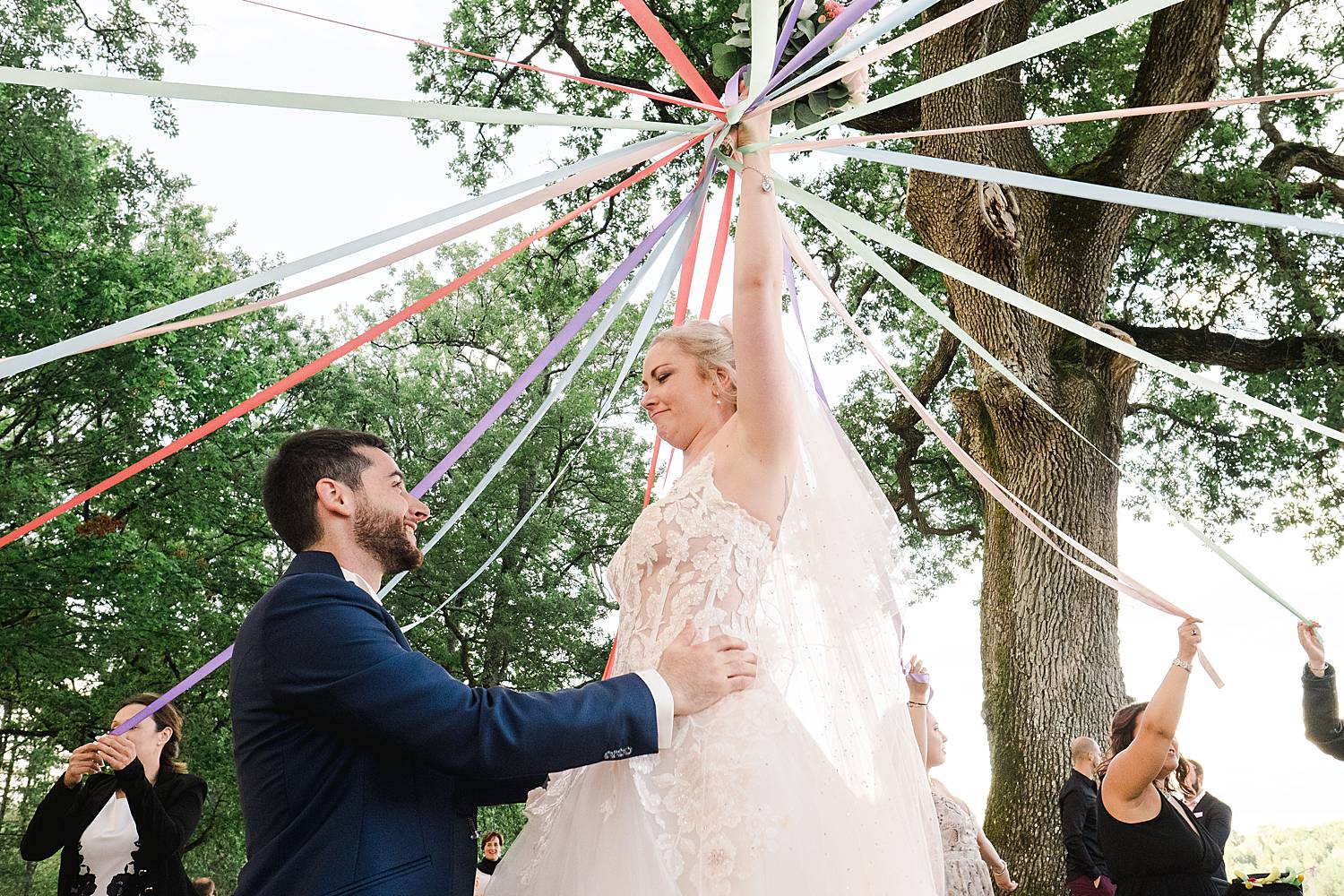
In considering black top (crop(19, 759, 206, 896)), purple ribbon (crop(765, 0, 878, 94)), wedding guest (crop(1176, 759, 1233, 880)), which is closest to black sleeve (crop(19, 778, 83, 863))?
black top (crop(19, 759, 206, 896))

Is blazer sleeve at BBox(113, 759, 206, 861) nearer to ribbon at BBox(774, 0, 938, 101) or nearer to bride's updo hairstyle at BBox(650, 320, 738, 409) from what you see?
bride's updo hairstyle at BBox(650, 320, 738, 409)

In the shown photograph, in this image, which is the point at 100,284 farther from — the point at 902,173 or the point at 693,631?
the point at 693,631

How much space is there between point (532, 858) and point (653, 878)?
0.31 m

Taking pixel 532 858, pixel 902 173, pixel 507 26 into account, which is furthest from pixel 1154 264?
pixel 532 858

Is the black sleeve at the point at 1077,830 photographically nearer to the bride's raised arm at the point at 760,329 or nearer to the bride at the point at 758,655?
the bride at the point at 758,655

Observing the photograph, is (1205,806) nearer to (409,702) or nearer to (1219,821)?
(1219,821)

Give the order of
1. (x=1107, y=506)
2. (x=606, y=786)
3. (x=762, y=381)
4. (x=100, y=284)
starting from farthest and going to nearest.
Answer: (x=100, y=284) < (x=1107, y=506) < (x=762, y=381) < (x=606, y=786)

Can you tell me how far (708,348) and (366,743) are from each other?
4.10 feet

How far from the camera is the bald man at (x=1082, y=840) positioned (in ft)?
17.3

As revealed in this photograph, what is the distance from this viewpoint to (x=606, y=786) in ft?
6.40

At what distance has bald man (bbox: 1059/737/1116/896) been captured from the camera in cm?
527

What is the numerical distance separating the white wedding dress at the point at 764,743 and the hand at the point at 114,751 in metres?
2.40

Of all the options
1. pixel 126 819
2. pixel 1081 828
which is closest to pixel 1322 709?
pixel 1081 828

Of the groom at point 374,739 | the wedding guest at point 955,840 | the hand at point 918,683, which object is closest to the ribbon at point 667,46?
the groom at point 374,739
